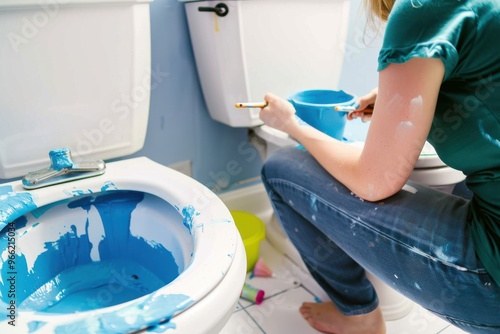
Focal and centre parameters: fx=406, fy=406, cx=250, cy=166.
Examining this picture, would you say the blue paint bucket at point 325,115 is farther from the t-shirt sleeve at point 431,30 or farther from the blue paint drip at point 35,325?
the blue paint drip at point 35,325

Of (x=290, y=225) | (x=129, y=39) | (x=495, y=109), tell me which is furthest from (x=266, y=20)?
(x=495, y=109)

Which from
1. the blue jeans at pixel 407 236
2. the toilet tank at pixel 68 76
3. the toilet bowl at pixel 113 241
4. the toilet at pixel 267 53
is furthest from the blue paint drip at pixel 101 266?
the toilet at pixel 267 53

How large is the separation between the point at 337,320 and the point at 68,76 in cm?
69

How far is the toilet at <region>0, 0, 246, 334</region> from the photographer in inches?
24.1

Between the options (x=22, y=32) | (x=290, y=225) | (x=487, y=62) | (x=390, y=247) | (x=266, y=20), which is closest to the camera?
(x=487, y=62)

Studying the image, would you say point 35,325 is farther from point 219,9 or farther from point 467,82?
point 219,9

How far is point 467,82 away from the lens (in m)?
0.46

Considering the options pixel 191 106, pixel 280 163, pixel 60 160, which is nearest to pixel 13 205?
pixel 60 160

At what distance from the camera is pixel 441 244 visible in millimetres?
509

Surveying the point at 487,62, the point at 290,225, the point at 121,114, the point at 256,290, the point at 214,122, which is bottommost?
the point at 256,290

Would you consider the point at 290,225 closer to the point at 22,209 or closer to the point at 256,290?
the point at 256,290

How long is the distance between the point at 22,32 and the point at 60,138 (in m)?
0.19

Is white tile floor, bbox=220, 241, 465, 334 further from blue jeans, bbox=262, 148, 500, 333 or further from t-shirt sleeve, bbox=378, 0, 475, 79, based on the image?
t-shirt sleeve, bbox=378, 0, 475, 79

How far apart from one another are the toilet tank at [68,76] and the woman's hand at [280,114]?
0.87ft
